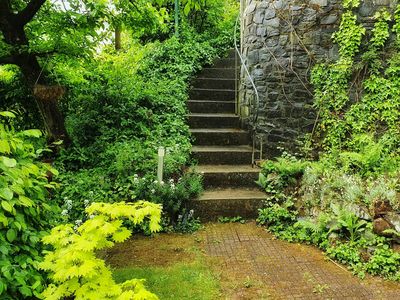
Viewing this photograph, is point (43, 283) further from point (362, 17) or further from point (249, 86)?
point (362, 17)

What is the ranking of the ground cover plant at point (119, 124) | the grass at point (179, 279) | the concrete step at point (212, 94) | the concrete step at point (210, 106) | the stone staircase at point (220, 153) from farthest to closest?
1. the concrete step at point (212, 94)
2. the concrete step at point (210, 106)
3. the stone staircase at point (220, 153)
4. the ground cover plant at point (119, 124)
5. the grass at point (179, 279)

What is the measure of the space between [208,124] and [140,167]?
225 centimetres

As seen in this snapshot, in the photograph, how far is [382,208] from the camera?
384 cm

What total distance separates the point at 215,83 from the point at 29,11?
14.7 ft

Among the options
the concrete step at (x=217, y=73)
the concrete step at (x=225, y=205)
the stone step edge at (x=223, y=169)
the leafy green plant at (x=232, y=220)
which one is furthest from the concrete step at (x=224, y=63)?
the leafy green plant at (x=232, y=220)

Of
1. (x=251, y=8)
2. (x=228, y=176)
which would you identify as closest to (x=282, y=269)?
(x=228, y=176)

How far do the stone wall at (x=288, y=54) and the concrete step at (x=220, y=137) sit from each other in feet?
1.38

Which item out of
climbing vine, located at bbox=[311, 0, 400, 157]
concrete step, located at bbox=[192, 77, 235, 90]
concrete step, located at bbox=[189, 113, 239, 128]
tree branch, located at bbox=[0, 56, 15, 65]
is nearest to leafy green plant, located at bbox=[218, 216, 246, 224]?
climbing vine, located at bbox=[311, 0, 400, 157]

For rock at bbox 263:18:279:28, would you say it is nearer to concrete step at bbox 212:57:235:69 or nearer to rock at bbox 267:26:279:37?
rock at bbox 267:26:279:37

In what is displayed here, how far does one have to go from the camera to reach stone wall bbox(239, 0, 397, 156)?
556 cm

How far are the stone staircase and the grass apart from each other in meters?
1.33

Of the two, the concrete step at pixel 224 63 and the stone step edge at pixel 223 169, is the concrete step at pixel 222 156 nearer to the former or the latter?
the stone step edge at pixel 223 169

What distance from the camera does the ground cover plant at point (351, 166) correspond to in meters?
3.80

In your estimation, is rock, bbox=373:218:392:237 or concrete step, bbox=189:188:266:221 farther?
concrete step, bbox=189:188:266:221
